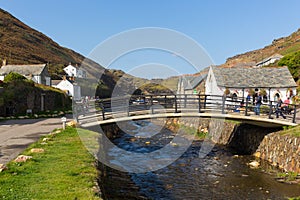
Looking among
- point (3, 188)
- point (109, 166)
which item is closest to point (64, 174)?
point (3, 188)

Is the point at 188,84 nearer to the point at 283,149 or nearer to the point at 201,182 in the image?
the point at 283,149

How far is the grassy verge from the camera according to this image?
8578 mm

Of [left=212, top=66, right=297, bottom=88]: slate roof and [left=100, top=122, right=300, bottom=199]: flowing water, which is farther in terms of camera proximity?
[left=212, top=66, right=297, bottom=88]: slate roof

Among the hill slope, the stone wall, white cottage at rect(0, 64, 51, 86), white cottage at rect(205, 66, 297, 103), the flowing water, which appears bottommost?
the flowing water

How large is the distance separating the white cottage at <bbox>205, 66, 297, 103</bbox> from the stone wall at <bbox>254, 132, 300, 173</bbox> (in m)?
18.7

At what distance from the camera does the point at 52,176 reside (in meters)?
10.2

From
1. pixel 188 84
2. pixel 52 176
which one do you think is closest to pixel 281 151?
pixel 52 176

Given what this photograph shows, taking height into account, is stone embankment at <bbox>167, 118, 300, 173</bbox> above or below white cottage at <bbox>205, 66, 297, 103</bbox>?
below

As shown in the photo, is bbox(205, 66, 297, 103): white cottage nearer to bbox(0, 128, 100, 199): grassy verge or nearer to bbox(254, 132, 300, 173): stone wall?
bbox(254, 132, 300, 173): stone wall

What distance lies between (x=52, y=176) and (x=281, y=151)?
14.1 metres

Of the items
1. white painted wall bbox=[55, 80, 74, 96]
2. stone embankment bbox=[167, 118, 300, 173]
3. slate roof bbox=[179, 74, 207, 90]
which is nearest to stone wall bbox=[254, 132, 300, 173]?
stone embankment bbox=[167, 118, 300, 173]

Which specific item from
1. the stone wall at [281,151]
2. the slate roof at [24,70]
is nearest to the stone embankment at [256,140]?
the stone wall at [281,151]

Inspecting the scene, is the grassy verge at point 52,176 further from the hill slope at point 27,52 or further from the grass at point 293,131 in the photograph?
the hill slope at point 27,52

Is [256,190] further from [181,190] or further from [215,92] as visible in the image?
[215,92]
